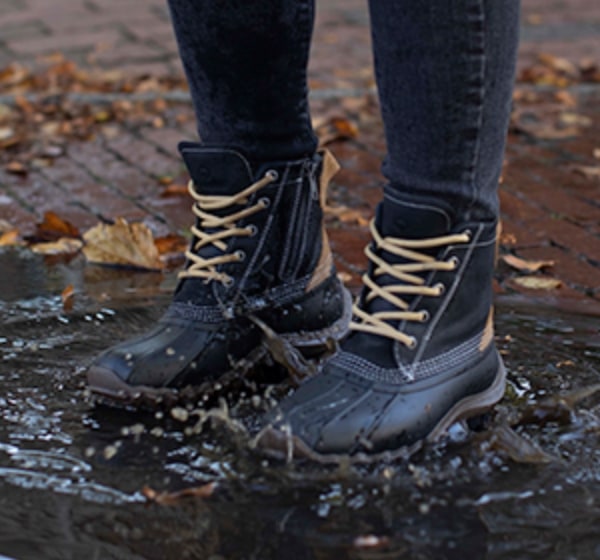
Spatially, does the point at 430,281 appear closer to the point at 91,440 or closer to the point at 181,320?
the point at 181,320

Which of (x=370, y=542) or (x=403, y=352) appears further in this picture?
(x=403, y=352)

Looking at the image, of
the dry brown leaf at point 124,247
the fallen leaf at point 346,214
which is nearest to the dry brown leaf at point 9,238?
the dry brown leaf at point 124,247

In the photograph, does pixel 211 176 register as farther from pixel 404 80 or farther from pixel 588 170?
pixel 588 170

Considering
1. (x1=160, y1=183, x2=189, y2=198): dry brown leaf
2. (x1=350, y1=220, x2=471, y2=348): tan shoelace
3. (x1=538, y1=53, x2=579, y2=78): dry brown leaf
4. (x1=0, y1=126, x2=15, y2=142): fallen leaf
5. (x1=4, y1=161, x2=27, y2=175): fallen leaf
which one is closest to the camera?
(x1=350, y1=220, x2=471, y2=348): tan shoelace

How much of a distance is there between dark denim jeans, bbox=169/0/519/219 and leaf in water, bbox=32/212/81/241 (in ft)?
3.52

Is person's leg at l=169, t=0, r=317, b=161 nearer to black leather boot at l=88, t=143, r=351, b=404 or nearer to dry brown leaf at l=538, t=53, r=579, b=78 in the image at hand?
black leather boot at l=88, t=143, r=351, b=404

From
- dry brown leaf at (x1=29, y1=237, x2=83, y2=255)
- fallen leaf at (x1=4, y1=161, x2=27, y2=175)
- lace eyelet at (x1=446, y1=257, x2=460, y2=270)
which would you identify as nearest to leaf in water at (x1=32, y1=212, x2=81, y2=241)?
dry brown leaf at (x1=29, y1=237, x2=83, y2=255)

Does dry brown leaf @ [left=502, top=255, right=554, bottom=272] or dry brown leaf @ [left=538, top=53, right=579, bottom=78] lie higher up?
dry brown leaf @ [left=502, top=255, right=554, bottom=272]

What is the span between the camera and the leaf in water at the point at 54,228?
282cm

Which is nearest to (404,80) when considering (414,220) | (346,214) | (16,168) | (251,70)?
(414,220)

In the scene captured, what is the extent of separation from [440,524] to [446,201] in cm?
46

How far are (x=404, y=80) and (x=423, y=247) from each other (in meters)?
0.24

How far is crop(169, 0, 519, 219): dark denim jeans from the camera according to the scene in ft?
5.02

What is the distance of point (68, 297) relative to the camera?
2391mm
